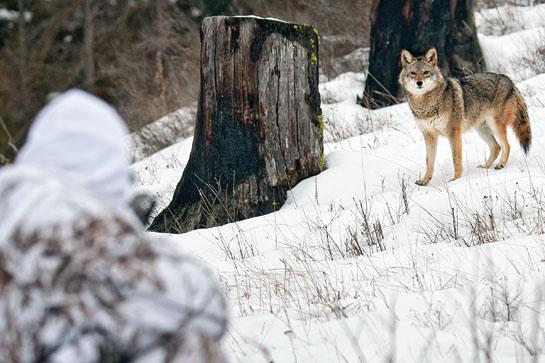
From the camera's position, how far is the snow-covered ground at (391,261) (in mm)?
2908

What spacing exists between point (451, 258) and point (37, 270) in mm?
2769

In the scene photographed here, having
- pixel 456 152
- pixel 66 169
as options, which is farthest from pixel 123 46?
pixel 66 169

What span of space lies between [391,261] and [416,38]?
238 inches

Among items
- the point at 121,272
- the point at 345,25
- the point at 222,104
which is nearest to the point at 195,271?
the point at 121,272

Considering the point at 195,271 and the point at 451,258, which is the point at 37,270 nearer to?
the point at 195,271

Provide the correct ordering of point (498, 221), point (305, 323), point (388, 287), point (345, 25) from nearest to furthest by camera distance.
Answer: point (305, 323) → point (388, 287) → point (498, 221) → point (345, 25)

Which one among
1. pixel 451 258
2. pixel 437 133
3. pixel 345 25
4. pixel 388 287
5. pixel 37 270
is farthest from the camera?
pixel 345 25

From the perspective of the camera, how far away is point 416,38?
9.49 meters

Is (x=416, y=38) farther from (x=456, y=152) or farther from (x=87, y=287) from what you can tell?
(x=87, y=287)

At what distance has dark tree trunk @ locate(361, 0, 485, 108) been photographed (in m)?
9.48

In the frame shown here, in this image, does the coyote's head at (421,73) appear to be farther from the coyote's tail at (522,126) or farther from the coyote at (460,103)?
the coyote's tail at (522,126)

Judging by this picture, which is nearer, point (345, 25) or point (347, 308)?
point (347, 308)

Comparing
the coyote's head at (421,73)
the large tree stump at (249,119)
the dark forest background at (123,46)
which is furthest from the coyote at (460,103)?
the dark forest background at (123,46)

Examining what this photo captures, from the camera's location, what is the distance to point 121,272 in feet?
4.85
